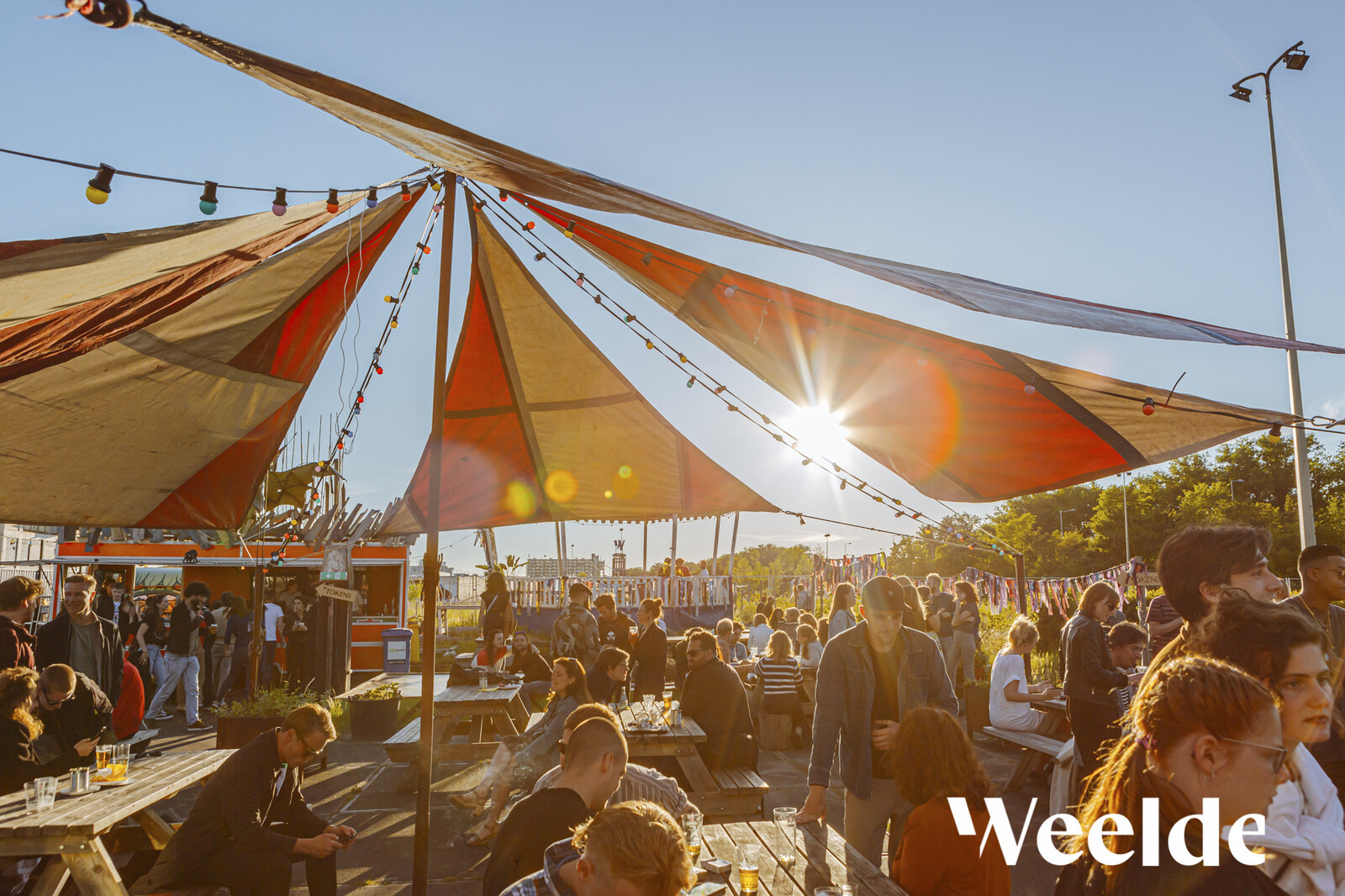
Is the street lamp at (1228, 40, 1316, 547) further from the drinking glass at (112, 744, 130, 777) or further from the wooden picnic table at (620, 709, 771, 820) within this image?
the drinking glass at (112, 744, 130, 777)

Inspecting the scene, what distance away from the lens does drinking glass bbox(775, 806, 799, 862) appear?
3.34m

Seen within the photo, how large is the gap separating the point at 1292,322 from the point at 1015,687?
1487cm

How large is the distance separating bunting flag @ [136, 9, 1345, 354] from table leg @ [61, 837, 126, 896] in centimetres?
356

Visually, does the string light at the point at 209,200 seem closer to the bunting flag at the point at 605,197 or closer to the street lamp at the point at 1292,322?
the bunting flag at the point at 605,197

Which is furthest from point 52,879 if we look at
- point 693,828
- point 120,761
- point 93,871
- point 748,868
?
point 748,868

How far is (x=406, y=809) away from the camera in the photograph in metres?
6.51

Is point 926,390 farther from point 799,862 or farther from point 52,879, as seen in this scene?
point 52,879

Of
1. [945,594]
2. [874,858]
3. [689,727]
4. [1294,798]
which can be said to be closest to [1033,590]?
[945,594]

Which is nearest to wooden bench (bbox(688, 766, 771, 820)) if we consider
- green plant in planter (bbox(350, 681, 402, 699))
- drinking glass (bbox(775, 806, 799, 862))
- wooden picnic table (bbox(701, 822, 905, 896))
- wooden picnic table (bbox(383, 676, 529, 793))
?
wooden picnic table (bbox(701, 822, 905, 896))

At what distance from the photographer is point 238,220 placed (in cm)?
360

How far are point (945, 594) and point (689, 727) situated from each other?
209 inches

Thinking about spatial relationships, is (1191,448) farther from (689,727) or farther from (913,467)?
(689,727)

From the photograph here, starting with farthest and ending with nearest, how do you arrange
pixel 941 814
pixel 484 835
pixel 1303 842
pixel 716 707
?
pixel 716 707, pixel 484 835, pixel 941 814, pixel 1303 842

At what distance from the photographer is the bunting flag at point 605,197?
2625 mm
